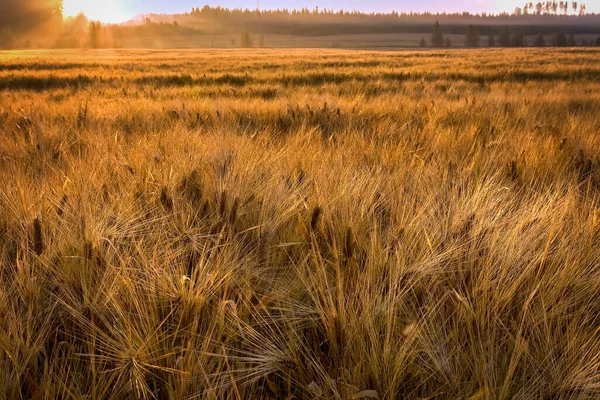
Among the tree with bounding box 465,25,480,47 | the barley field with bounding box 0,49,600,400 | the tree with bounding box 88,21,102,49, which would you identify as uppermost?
the tree with bounding box 465,25,480,47

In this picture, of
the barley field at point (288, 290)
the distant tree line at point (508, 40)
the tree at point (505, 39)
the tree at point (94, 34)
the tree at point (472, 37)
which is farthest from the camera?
the tree at point (472, 37)

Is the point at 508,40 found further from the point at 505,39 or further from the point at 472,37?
the point at 472,37

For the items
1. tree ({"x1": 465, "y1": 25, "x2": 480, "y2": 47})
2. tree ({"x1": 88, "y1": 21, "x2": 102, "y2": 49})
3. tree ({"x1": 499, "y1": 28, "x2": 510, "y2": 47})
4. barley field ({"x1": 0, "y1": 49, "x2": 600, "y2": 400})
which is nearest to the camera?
barley field ({"x1": 0, "y1": 49, "x2": 600, "y2": 400})

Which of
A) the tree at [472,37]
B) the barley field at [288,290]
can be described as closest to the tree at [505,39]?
the tree at [472,37]

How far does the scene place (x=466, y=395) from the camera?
0.86 meters

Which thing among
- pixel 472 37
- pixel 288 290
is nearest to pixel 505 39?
pixel 472 37

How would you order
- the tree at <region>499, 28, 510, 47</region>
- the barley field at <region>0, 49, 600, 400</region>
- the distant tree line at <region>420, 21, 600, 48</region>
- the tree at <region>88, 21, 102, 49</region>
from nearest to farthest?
the barley field at <region>0, 49, 600, 400</region> < the tree at <region>88, 21, 102, 49</region> < the distant tree line at <region>420, 21, 600, 48</region> < the tree at <region>499, 28, 510, 47</region>

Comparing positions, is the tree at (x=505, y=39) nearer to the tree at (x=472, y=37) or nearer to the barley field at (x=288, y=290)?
the tree at (x=472, y=37)

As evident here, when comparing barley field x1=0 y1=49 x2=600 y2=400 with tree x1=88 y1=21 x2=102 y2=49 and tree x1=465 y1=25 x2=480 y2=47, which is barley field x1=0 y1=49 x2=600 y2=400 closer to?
Answer: tree x1=88 y1=21 x2=102 y2=49

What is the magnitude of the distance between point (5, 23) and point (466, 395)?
127 meters

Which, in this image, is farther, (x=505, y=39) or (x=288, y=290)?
(x=505, y=39)

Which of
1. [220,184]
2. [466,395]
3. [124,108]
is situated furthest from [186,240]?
[124,108]

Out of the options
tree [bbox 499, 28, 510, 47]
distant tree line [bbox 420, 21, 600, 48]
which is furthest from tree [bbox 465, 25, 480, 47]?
tree [bbox 499, 28, 510, 47]

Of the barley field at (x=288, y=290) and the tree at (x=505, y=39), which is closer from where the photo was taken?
the barley field at (x=288, y=290)
